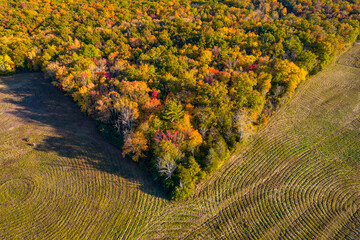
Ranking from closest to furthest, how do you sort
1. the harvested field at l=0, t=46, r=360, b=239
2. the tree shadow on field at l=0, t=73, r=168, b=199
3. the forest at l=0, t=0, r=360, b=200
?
the harvested field at l=0, t=46, r=360, b=239
the forest at l=0, t=0, r=360, b=200
the tree shadow on field at l=0, t=73, r=168, b=199

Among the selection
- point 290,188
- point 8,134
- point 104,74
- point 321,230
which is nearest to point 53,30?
point 104,74

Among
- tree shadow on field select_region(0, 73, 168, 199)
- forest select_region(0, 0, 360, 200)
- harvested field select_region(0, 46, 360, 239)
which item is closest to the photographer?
harvested field select_region(0, 46, 360, 239)

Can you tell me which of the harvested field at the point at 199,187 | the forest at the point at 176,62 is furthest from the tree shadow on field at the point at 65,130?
the forest at the point at 176,62

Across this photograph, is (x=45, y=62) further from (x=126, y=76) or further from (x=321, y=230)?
(x=321, y=230)

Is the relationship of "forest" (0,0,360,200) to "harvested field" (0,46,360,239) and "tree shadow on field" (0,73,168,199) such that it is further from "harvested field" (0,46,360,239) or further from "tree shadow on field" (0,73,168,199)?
"harvested field" (0,46,360,239)

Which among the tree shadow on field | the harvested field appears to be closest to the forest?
the tree shadow on field

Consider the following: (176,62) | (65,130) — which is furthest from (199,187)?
(65,130)

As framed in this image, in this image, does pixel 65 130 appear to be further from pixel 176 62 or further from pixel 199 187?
pixel 199 187
